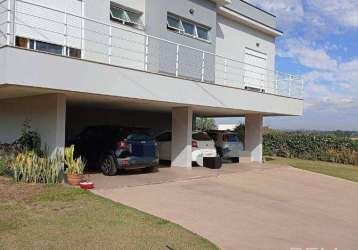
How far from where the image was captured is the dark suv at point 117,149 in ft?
46.3

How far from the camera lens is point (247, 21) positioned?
77.6ft

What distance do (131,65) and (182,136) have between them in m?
3.67

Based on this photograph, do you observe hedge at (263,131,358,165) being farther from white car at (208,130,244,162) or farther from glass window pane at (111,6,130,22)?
glass window pane at (111,6,130,22)

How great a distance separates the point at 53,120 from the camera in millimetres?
12469

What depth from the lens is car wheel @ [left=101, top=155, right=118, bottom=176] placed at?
1415 cm

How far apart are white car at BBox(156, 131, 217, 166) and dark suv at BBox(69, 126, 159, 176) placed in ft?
12.5

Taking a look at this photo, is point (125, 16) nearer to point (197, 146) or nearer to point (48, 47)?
point (48, 47)

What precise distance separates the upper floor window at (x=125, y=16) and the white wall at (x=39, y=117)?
485cm

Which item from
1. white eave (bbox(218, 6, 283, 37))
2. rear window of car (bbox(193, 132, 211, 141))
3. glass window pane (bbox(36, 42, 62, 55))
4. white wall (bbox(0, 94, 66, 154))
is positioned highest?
white eave (bbox(218, 6, 283, 37))

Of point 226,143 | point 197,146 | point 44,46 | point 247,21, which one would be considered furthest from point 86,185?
point 247,21

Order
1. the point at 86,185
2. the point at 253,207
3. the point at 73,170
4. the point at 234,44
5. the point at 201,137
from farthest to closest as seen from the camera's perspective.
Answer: the point at 234,44 → the point at 201,137 → the point at 73,170 → the point at 86,185 → the point at 253,207

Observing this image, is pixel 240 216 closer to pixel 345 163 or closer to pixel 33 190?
pixel 33 190

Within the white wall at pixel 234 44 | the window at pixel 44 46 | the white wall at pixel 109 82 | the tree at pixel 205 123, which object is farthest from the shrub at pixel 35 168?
the tree at pixel 205 123

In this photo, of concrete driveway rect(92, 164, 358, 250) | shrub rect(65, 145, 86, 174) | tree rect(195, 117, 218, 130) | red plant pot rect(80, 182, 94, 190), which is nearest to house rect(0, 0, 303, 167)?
shrub rect(65, 145, 86, 174)
